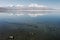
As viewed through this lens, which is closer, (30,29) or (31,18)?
(30,29)

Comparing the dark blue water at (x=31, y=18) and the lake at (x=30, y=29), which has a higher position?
the dark blue water at (x=31, y=18)

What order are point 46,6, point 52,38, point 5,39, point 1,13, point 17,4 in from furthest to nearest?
1. point 1,13
2. point 46,6
3. point 17,4
4. point 52,38
5. point 5,39

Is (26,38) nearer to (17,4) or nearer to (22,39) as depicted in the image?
(22,39)

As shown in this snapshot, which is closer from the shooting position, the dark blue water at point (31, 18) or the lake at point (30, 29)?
the lake at point (30, 29)

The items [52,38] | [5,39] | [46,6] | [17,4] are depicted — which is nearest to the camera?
[5,39]

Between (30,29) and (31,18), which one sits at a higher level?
(31,18)

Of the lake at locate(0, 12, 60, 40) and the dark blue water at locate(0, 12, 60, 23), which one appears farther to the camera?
the dark blue water at locate(0, 12, 60, 23)

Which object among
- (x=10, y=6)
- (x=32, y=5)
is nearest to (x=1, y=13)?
(x=10, y=6)

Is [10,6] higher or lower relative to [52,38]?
higher

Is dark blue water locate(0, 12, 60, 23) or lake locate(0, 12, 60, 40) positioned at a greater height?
dark blue water locate(0, 12, 60, 23)

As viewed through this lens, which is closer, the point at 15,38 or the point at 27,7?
the point at 15,38
